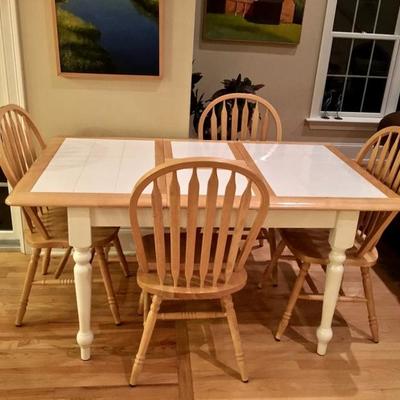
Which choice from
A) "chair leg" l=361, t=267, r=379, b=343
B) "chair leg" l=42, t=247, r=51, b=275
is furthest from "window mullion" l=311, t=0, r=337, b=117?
"chair leg" l=42, t=247, r=51, b=275

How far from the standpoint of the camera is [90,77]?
242 cm

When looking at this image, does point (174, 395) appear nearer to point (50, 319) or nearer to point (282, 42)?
point (50, 319)

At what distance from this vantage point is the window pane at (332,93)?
435 centimetres

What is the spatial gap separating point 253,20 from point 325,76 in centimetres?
83

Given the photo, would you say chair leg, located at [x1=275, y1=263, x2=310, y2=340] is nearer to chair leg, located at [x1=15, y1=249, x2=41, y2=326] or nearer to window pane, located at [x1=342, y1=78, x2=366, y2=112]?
chair leg, located at [x1=15, y1=249, x2=41, y2=326]

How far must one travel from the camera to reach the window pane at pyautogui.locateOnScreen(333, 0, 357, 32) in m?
4.09

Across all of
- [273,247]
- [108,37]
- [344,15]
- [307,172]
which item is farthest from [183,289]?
[344,15]

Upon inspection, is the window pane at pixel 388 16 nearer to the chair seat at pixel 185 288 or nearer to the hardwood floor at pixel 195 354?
the hardwood floor at pixel 195 354

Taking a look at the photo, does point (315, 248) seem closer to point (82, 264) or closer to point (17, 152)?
point (82, 264)

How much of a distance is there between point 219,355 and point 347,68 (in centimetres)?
322

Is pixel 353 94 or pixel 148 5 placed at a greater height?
pixel 148 5

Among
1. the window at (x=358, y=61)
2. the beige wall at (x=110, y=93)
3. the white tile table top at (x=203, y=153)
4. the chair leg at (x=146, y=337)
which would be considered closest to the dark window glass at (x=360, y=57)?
the window at (x=358, y=61)

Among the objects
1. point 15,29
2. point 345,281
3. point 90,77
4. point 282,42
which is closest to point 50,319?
point 90,77

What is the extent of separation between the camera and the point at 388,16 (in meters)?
4.18
